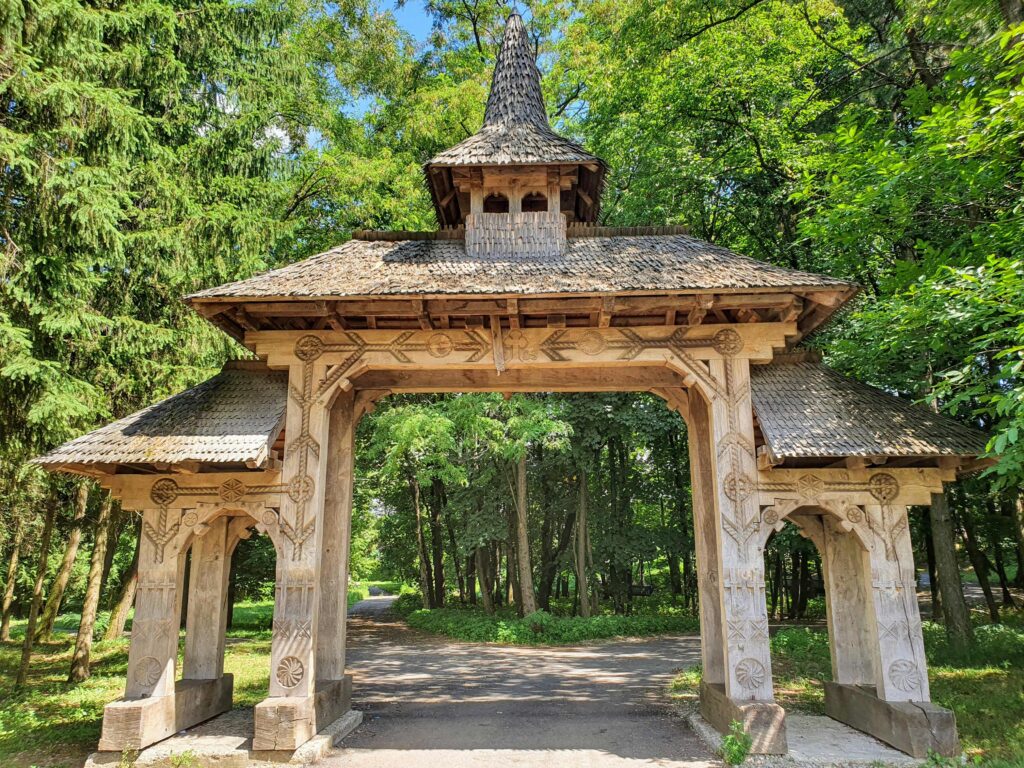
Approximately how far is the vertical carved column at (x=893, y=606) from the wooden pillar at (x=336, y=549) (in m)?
6.72

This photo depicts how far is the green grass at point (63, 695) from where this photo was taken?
8172mm

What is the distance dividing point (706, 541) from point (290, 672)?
18.8 feet

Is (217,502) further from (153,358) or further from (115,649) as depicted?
(115,649)

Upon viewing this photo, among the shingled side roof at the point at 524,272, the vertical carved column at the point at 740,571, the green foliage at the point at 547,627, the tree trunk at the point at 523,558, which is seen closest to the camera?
the vertical carved column at the point at 740,571

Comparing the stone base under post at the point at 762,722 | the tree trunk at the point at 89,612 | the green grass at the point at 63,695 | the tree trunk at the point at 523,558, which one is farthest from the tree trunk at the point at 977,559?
the tree trunk at the point at 89,612

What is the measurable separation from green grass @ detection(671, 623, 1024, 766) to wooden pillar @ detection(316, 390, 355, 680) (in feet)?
19.1

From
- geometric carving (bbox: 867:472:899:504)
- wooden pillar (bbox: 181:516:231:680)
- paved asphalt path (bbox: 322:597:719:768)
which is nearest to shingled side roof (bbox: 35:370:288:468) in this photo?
wooden pillar (bbox: 181:516:231:680)

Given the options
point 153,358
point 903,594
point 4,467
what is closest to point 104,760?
point 4,467

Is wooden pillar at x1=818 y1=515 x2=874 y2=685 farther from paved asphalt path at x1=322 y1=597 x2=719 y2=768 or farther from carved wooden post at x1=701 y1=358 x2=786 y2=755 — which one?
paved asphalt path at x1=322 y1=597 x2=719 y2=768

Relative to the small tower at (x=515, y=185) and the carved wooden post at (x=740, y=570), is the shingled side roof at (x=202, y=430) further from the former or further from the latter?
the carved wooden post at (x=740, y=570)

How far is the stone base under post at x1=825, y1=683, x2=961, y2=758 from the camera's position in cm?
702

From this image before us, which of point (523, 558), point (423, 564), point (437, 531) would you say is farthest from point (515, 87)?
point (423, 564)

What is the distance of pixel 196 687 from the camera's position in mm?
8773

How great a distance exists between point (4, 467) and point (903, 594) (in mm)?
12768
